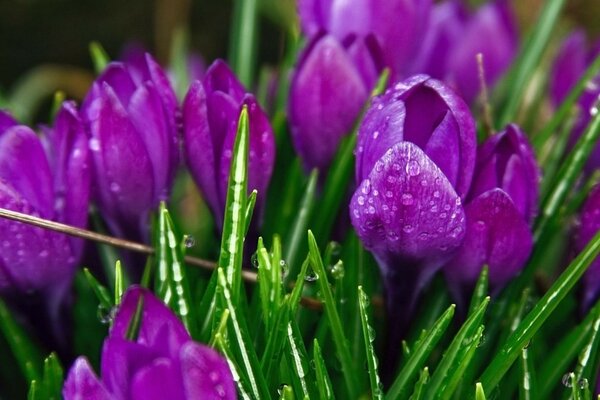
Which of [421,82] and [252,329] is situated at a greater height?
[421,82]

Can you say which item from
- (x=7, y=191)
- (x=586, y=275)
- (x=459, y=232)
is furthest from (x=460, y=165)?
(x=7, y=191)

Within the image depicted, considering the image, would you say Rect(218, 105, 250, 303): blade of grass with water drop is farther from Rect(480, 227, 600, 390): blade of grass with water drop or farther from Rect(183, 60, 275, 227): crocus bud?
Rect(480, 227, 600, 390): blade of grass with water drop

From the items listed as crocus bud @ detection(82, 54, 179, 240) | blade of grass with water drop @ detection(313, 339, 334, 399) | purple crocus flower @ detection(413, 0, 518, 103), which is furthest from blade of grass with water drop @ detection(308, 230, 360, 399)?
purple crocus flower @ detection(413, 0, 518, 103)

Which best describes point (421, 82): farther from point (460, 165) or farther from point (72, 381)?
Result: point (72, 381)

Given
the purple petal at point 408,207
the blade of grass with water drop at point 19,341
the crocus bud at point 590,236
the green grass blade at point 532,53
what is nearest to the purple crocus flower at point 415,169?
the purple petal at point 408,207

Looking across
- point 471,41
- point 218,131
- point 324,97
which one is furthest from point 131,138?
point 471,41

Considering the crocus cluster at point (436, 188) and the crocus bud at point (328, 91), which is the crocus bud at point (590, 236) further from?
the crocus bud at point (328, 91)
